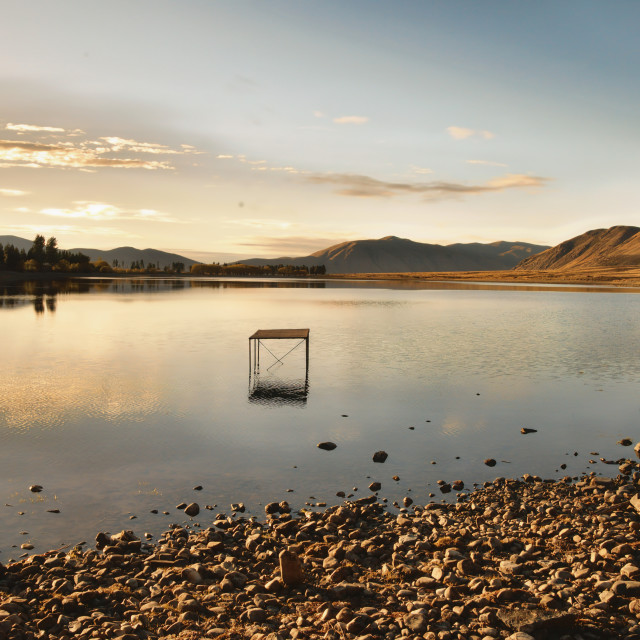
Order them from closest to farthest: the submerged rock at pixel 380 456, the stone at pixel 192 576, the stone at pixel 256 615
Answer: the stone at pixel 256 615 → the stone at pixel 192 576 → the submerged rock at pixel 380 456

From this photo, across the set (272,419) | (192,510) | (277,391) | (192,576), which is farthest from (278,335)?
(192,576)

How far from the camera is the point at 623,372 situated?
38.9 meters

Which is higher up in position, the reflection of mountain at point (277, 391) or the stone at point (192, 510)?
the reflection of mountain at point (277, 391)

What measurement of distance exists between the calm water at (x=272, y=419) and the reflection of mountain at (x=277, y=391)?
12 centimetres

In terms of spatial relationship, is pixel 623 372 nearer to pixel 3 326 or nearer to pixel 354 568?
pixel 354 568

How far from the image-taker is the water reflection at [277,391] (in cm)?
2989

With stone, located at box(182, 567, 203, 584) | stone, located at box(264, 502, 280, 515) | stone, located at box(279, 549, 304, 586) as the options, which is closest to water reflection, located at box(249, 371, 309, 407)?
stone, located at box(264, 502, 280, 515)

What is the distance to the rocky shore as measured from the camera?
991 cm

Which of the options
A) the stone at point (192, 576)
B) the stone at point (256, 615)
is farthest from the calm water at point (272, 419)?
the stone at point (256, 615)

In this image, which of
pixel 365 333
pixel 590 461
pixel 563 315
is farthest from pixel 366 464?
pixel 563 315

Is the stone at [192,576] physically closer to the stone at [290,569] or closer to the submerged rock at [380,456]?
the stone at [290,569]

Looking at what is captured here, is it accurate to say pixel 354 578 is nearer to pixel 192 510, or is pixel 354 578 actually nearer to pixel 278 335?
pixel 192 510

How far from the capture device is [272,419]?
26.4 metres

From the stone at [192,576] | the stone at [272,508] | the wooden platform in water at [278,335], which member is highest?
the wooden platform in water at [278,335]
